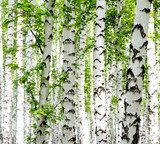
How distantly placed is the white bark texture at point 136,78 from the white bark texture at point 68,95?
3.14 m

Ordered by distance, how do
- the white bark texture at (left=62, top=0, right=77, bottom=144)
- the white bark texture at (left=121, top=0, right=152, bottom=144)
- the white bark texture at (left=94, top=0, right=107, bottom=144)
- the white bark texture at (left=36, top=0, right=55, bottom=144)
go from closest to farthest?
the white bark texture at (left=121, top=0, right=152, bottom=144) < the white bark texture at (left=36, top=0, right=55, bottom=144) < the white bark texture at (left=62, top=0, right=77, bottom=144) < the white bark texture at (left=94, top=0, right=107, bottom=144)

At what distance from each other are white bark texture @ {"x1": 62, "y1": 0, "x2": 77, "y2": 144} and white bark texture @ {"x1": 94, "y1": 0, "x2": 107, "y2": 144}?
651 mm

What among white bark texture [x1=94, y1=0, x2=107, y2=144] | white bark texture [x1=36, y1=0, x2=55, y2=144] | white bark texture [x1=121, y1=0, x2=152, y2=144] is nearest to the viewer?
white bark texture [x1=121, y1=0, x2=152, y2=144]

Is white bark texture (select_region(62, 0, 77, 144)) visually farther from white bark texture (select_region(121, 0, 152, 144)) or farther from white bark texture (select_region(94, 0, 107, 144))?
white bark texture (select_region(121, 0, 152, 144))

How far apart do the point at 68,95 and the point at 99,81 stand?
96cm

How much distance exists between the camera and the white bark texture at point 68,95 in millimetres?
8180

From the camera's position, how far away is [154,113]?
12438 mm

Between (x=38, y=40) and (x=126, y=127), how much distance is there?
3.39 meters

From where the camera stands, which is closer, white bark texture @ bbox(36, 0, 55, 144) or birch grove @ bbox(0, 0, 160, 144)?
birch grove @ bbox(0, 0, 160, 144)

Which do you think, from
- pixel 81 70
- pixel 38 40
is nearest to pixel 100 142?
pixel 38 40

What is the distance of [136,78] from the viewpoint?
5094mm

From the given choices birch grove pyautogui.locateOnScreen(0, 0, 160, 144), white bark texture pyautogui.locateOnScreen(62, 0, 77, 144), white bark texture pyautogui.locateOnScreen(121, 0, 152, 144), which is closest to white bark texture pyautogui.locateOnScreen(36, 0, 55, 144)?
birch grove pyautogui.locateOnScreen(0, 0, 160, 144)

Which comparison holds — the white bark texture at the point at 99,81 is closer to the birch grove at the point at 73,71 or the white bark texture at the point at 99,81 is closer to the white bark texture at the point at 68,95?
the birch grove at the point at 73,71

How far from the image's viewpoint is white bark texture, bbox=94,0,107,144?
8625 mm
